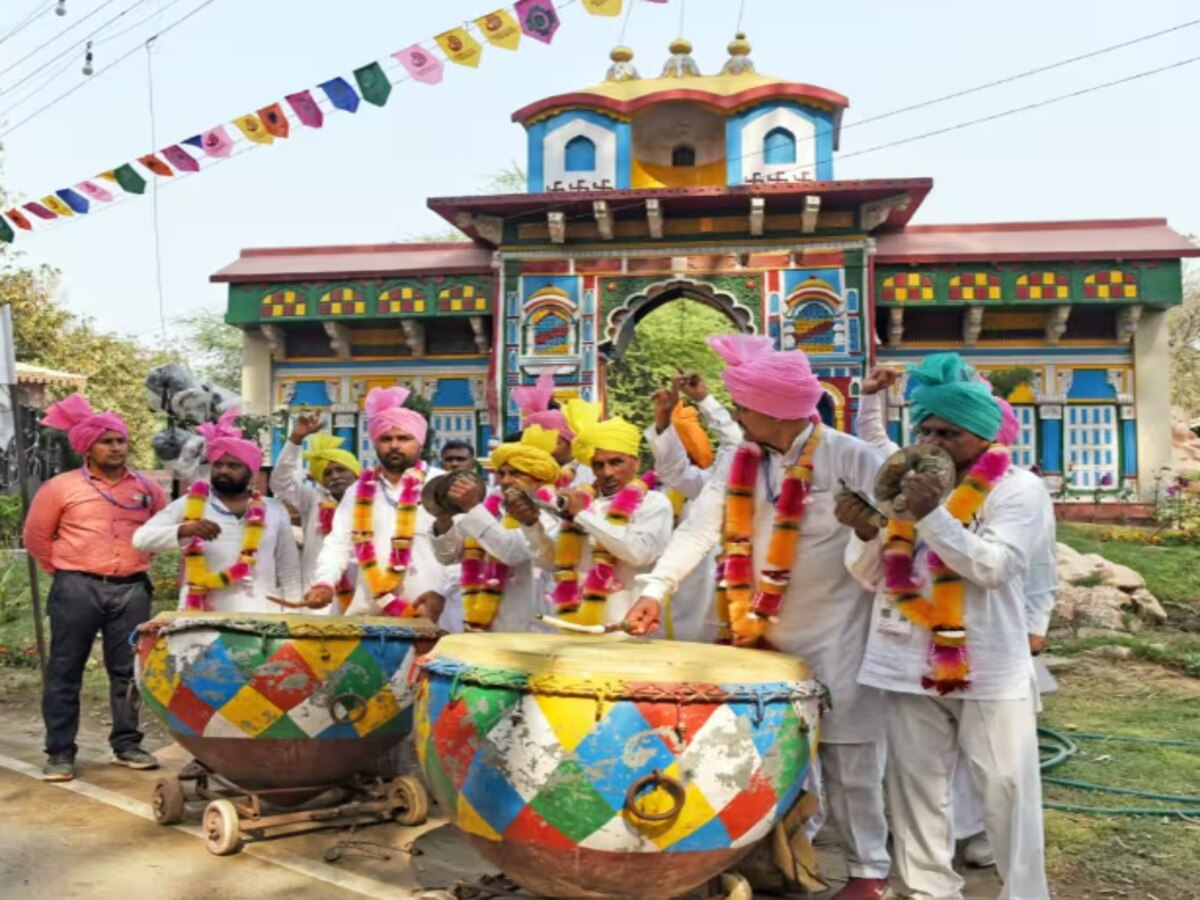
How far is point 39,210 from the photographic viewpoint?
1113 centimetres

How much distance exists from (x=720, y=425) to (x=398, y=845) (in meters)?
2.18

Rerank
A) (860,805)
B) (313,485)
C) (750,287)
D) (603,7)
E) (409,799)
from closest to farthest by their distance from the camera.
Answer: (860,805)
(409,799)
(313,485)
(603,7)
(750,287)

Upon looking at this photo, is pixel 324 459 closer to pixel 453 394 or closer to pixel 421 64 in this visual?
pixel 421 64

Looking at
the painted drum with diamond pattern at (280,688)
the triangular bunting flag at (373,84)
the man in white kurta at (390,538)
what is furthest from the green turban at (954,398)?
the triangular bunting flag at (373,84)

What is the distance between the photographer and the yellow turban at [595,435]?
4.57m

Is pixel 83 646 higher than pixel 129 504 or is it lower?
lower

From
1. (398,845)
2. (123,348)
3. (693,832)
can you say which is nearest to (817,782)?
(693,832)

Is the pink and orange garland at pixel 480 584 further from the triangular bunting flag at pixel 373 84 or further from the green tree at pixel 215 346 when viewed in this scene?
the green tree at pixel 215 346

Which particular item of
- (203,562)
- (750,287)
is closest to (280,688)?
(203,562)

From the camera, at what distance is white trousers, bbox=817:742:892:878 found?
3.78 metres

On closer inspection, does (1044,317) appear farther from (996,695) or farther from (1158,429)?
(996,695)

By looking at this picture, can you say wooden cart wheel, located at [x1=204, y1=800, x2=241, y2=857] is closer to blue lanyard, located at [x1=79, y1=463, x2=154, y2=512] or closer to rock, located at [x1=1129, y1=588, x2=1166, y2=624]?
blue lanyard, located at [x1=79, y1=463, x2=154, y2=512]

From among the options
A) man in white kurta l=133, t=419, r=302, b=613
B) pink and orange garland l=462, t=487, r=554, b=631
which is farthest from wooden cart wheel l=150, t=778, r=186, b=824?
pink and orange garland l=462, t=487, r=554, b=631

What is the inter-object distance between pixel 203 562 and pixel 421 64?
514 centimetres
